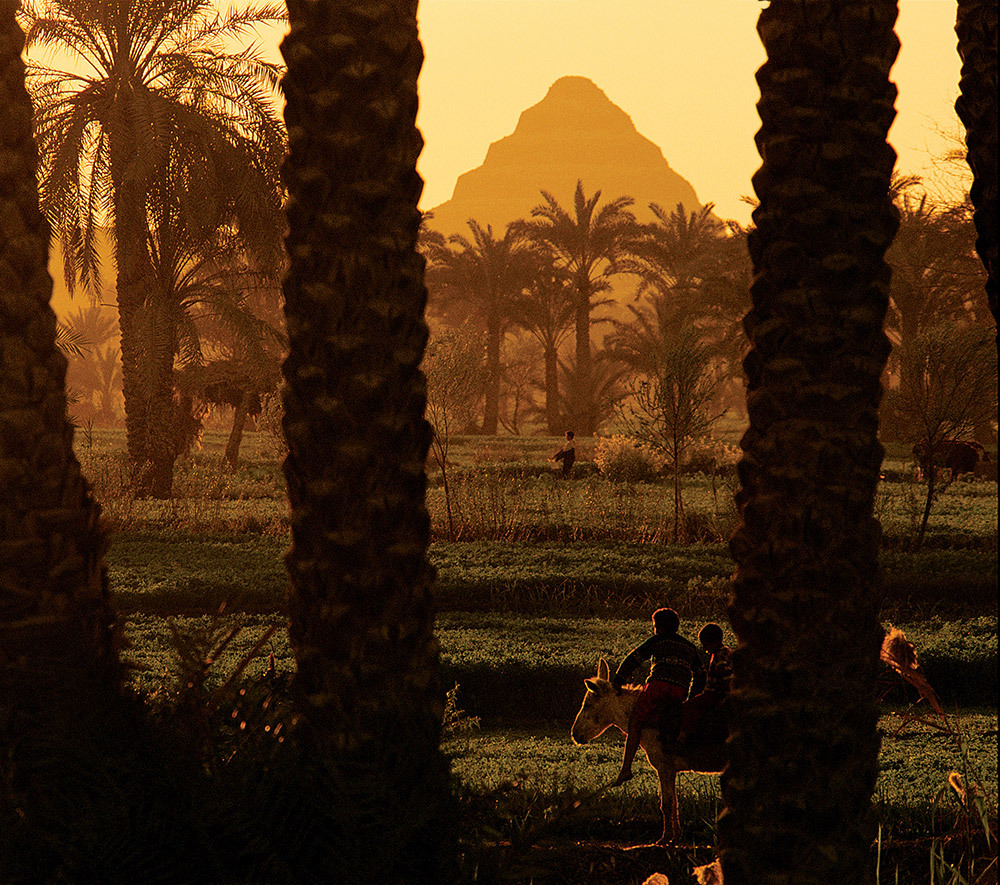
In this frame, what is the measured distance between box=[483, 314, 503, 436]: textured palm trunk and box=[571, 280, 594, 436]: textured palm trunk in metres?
3.08

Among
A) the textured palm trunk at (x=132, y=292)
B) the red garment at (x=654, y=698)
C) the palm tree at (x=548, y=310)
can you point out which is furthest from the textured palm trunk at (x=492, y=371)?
the red garment at (x=654, y=698)

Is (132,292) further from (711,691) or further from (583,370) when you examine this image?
(583,370)

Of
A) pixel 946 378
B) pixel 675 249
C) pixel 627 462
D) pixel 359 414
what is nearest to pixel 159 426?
pixel 627 462

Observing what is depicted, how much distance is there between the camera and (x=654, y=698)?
Result: 3922mm

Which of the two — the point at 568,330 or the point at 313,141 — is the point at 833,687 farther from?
the point at 568,330

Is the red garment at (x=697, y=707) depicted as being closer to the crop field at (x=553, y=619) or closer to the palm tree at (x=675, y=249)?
the crop field at (x=553, y=619)

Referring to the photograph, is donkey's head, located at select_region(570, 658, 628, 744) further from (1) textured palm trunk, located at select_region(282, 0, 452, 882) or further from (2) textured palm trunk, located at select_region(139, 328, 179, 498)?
(2) textured palm trunk, located at select_region(139, 328, 179, 498)

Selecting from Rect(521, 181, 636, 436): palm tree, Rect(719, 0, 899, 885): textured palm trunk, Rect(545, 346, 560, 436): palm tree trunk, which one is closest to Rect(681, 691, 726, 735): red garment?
Rect(719, 0, 899, 885): textured palm trunk

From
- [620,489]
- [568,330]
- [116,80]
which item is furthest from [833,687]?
[568,330]

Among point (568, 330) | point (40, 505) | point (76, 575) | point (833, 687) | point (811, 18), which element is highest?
point (568, 330)

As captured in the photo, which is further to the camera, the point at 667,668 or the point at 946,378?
the point at 946,378

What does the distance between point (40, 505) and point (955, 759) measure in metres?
5.59

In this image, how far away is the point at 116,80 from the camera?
1873 centimetres

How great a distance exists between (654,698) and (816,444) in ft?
4.87
